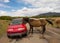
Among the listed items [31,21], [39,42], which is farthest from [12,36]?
[39,42]

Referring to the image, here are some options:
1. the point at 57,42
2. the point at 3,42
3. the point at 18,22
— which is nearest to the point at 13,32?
the point at 18,22

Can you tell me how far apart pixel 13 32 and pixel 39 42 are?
4291 mm

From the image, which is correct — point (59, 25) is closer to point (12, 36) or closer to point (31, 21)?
point (31, 21)

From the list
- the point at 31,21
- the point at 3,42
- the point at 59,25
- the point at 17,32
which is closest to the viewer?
the point at 3,42

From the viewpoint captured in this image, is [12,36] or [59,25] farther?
[59,25]

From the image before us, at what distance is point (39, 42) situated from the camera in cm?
1263

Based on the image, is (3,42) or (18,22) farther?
(18,22)

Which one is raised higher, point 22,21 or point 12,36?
point 22,21

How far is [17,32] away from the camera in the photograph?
16.2 meters

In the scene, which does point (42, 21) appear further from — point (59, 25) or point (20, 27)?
point (59, 25)

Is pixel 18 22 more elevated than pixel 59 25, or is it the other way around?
pixel 18 22

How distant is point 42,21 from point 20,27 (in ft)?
12.2

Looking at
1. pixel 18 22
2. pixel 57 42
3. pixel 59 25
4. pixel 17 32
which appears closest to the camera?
pixel 57 42

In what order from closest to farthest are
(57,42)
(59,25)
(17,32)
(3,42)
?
(57,42)
(3,42)
(17,32)
(59,25)
